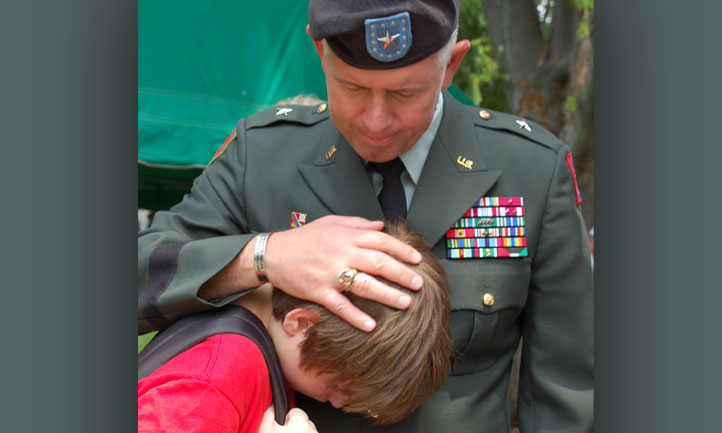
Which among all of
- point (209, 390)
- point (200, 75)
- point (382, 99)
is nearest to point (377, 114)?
point (382, 99)

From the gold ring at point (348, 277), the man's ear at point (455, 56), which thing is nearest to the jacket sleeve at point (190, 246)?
the gold ring at point (348, 277)

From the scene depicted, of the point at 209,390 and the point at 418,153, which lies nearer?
the point at 209,390

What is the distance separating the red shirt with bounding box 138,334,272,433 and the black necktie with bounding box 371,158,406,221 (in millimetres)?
489

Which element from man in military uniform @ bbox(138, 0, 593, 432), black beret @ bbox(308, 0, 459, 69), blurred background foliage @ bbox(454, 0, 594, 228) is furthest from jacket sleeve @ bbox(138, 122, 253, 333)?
blurred background foliage @ bbox(454, 0, 594, 228)

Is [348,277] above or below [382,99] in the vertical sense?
below

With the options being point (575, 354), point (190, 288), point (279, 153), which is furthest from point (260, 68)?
point (575, 354)

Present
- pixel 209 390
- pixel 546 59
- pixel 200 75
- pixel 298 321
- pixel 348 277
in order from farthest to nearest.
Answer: pixel 546 59 → pixel 200 75 → pixel 298 321 → pixel 348 277 → pixel 209 390

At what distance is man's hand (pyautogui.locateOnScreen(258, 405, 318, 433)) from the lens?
1.29 metres

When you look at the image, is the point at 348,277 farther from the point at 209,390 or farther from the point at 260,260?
the point at 209,390

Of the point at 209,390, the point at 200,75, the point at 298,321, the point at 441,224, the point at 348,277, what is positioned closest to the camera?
the point at 209,390

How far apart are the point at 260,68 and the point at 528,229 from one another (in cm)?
158

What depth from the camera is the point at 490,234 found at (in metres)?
1.56

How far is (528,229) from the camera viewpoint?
156cm

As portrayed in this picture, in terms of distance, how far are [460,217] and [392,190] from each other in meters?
0.18
